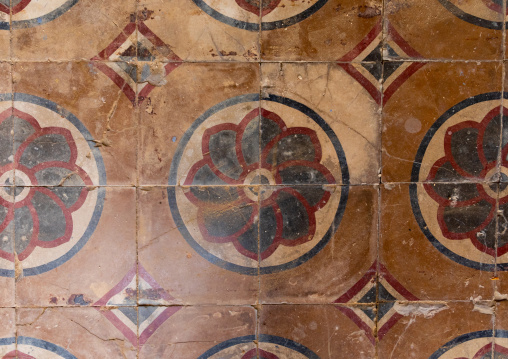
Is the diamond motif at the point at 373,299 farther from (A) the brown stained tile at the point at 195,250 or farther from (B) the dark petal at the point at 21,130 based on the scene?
(B) the dark petal at the point at 21,130

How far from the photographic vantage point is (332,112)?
146 inches

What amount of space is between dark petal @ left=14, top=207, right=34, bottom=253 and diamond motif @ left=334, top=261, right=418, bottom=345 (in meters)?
3.42

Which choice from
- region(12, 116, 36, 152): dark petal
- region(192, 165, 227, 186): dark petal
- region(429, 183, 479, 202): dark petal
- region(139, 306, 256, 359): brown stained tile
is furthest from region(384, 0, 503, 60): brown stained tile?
region(12, 116, 36, 152): dark petal

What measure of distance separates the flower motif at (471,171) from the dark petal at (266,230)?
5.63ft

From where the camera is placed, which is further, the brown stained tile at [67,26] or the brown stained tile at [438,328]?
the brown stained tile at [438,328]

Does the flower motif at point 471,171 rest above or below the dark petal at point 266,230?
above

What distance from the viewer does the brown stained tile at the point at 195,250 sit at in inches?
145

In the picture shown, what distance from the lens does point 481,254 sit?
147 inches

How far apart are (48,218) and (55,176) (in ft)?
1.51

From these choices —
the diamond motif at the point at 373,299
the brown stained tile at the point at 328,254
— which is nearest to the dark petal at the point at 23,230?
the brown stained tile at the point at 328,254

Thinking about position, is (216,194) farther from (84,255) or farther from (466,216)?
(466,216)

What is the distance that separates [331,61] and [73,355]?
424cm

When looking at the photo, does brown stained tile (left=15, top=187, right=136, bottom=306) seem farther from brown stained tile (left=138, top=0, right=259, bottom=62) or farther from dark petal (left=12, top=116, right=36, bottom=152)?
brown stained tile (left=138, top=0, right=259, bottom=62)

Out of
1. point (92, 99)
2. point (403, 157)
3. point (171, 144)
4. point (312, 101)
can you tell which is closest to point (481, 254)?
point (403, 157)
